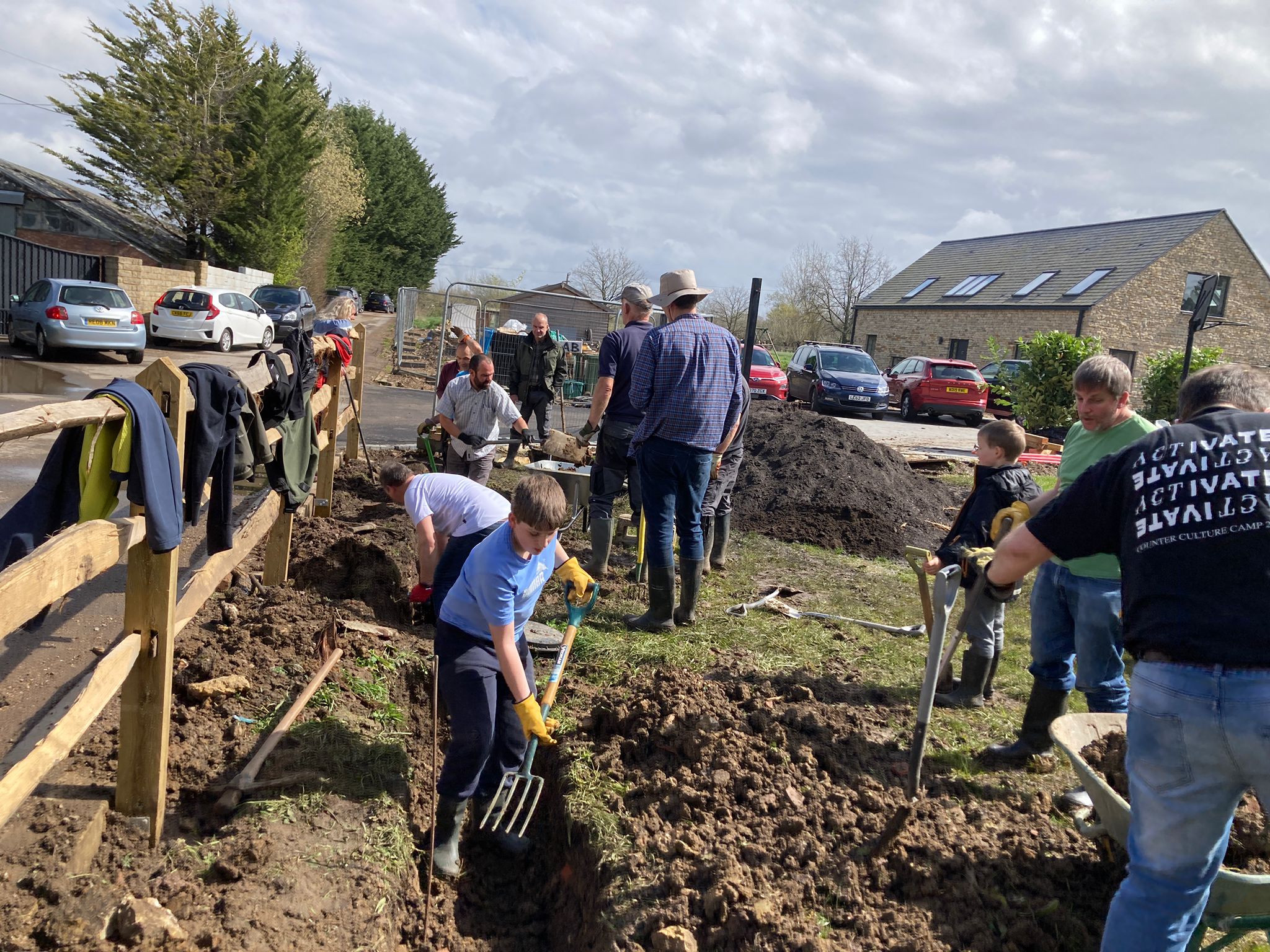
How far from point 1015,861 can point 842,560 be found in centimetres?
517

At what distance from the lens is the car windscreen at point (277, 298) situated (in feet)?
90.4

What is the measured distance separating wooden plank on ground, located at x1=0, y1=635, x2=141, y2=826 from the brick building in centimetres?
→ 3341

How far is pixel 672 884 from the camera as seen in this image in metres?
3.13

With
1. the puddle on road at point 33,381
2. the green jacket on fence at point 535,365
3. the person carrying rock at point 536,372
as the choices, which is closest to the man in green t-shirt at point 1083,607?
the person carrying rock at point 536,372

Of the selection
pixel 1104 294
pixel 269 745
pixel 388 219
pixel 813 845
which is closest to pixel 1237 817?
pixel 813 845

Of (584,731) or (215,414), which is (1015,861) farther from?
(215,414)

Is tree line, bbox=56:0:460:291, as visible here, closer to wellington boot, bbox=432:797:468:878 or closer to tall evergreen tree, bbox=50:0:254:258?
tall evergreen tree, bbox=50:0:254:258

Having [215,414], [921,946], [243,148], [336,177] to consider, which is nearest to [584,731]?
[921,946]

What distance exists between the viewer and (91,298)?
17.0m

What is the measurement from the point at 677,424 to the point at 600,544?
1.54m

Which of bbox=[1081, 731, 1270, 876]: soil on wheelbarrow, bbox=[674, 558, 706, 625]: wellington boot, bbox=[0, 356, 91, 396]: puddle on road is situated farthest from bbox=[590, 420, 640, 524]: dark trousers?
bbox=[0, 356, 91, 396]: puddle on road

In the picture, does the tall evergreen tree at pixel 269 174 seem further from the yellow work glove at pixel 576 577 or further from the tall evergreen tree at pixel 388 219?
the yellow work glove at pixel 576 577

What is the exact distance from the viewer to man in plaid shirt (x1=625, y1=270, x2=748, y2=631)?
5328mm

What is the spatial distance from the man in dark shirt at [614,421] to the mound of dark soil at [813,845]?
2.30 meters
